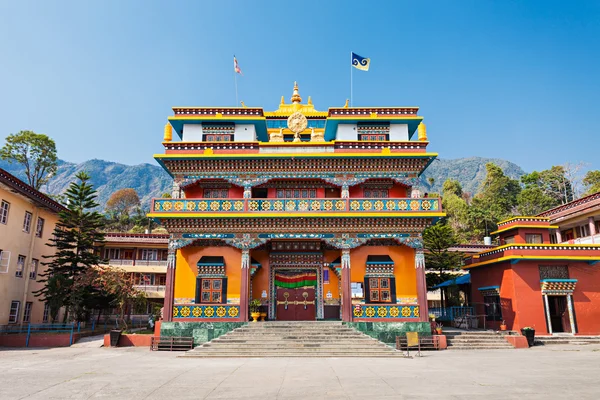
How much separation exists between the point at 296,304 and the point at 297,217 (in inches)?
202

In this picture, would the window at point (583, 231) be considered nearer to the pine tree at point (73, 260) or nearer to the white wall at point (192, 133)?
the white wall at point (192, 133)

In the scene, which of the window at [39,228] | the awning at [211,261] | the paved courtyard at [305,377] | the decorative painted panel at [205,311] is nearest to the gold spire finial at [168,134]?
the awning at [211,261]

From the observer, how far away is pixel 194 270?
21547 mm

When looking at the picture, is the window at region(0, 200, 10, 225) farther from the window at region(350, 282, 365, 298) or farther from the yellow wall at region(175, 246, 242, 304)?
the window at region(350, 282, 365, 298)

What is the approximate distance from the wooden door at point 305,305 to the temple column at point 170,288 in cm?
655

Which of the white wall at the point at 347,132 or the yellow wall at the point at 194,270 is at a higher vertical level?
the white wall at the point at 347,132

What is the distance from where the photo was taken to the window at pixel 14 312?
78.3ft

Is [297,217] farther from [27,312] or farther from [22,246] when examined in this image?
[27,312]

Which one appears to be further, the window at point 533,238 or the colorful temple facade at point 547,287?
the window at point 533,238

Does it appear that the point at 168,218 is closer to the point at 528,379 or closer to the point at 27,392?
the point at 27,392

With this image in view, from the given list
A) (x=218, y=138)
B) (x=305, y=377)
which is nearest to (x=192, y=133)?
(x=218, y=138)

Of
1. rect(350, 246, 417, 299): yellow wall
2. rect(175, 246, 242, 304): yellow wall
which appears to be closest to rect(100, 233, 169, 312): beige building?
rect(175, 246, 242, 304): yellow wall

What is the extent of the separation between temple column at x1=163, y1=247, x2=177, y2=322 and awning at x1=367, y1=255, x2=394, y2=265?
983cm

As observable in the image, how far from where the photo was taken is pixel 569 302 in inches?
851
